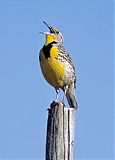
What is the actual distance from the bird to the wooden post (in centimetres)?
291

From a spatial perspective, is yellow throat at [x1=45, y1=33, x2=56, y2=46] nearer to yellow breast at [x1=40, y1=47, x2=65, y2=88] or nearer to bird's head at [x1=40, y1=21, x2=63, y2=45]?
bird's head at [x1=40, y1=21, x2=63, y2=45]

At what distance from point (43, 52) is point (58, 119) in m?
3.15

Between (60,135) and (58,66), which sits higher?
(58,66)

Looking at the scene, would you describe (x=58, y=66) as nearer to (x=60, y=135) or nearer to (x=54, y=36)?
(x=54, y=36)

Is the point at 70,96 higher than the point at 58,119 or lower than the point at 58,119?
higher

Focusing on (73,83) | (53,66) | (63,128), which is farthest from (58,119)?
(73,83)

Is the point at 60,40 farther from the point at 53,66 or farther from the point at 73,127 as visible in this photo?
the point at 73,127

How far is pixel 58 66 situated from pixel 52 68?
15 centimetres

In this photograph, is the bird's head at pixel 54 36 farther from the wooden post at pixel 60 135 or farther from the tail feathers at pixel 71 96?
the wooden post at pixel 60 135

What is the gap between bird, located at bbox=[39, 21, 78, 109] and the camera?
7527 mm

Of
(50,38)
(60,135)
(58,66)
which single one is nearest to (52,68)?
(58,66)

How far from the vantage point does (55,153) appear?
431 centimetres

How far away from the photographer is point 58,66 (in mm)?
7609

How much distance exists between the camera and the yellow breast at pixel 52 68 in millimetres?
7500
